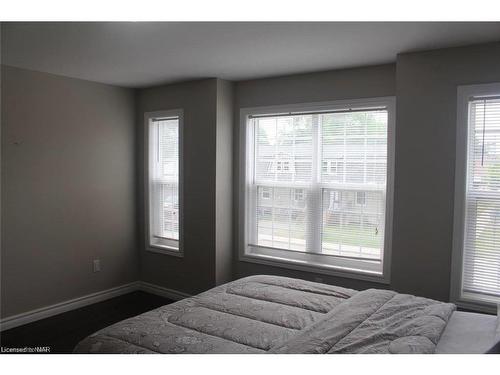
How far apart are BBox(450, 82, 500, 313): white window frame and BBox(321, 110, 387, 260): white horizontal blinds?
2.21ft

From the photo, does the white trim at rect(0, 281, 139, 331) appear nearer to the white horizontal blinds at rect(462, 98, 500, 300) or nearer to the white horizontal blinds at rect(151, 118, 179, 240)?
the white horizontal blinds at rect(151, 118, 179, 240)

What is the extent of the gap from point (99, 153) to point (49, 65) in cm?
111

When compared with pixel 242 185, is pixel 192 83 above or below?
above

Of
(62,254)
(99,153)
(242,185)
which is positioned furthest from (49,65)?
(242,185)

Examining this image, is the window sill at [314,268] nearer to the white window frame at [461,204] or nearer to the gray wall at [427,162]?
the gray wall at [427,162]

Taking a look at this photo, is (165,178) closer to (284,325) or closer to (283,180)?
(283,180)

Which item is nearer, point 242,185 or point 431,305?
point 431,305

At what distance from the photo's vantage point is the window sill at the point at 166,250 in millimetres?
4484

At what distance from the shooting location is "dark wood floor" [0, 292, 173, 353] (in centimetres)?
335

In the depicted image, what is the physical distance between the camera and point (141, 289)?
4898 millimetres

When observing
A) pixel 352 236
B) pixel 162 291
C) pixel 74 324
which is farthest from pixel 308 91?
pixel 74 324

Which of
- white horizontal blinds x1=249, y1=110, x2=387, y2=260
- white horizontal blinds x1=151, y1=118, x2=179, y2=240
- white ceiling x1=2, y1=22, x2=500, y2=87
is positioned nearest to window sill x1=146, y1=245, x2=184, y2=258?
white horizontal blinds x1=151, y1=118, x2=179, y2=240

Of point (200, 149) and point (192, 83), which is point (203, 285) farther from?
point (192, 83)

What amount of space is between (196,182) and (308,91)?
1.49 metres
